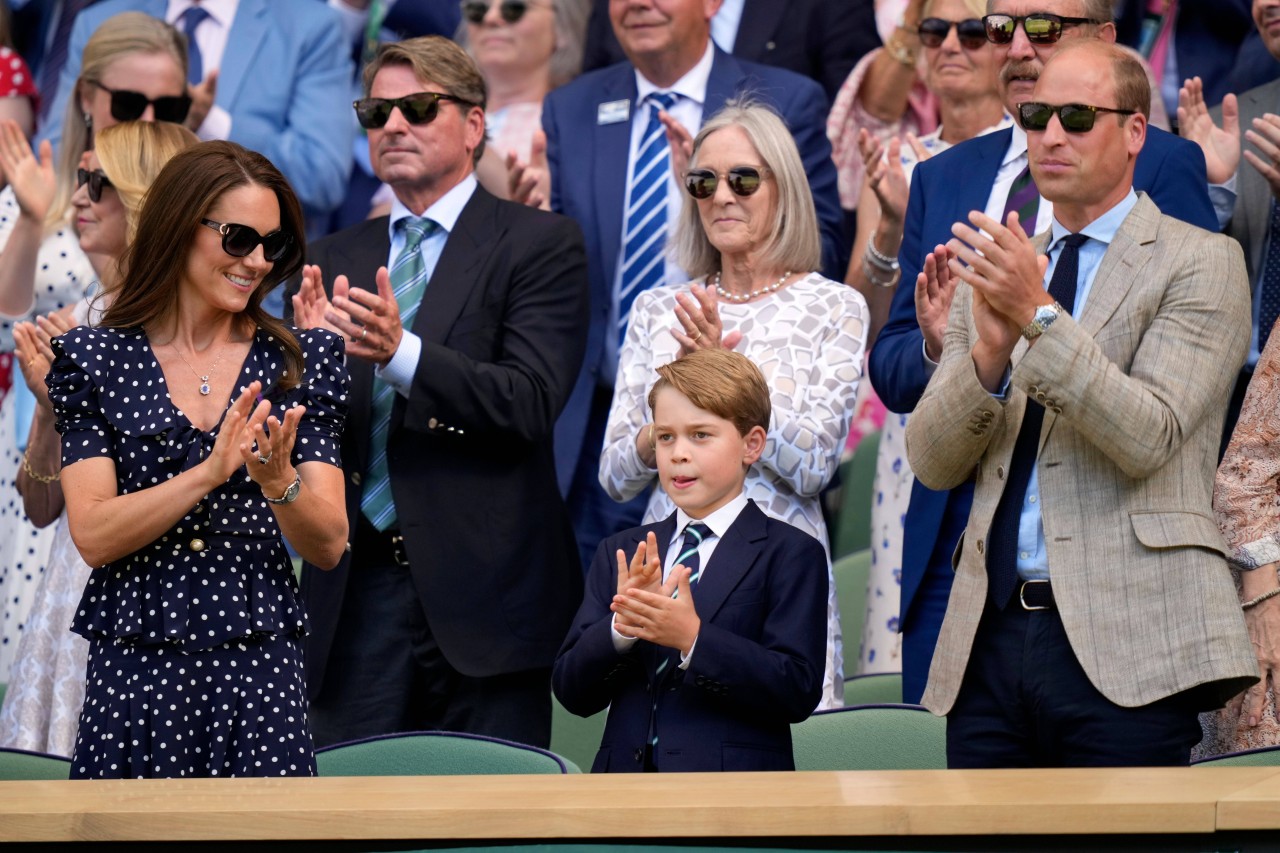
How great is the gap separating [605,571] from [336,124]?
299 cm

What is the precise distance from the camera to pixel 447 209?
15.9 feet

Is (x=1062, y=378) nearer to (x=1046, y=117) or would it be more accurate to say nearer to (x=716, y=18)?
(x=1046, y=117)

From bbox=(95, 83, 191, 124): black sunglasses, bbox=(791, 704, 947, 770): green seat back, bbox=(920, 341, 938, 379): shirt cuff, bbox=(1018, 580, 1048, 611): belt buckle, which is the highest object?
bbox=(95, 83, 191, 124): black sunglasses

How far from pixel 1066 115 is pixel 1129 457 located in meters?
0.71

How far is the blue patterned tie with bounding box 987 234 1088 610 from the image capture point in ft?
11.6

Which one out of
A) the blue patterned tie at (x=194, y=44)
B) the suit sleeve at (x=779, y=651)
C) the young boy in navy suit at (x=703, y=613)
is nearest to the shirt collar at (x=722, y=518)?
the young boy in navy suit at (x=703, y=613)

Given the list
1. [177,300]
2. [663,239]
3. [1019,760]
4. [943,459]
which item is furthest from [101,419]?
[663,239]

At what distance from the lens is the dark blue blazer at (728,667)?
3.62m

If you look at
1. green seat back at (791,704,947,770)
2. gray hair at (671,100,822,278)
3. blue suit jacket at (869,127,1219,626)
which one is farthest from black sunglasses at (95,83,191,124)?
green seat back at (791,704,947,770)

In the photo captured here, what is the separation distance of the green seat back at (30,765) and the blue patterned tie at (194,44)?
3.30 m

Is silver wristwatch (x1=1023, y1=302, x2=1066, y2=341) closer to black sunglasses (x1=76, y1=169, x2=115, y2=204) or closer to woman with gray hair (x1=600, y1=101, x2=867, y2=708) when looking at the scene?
woman with gray hair (x1=600, y1=101, x2=867, y2=708)

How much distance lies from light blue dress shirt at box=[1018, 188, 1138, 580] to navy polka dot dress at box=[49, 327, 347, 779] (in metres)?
1.34

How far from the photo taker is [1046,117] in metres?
3.62

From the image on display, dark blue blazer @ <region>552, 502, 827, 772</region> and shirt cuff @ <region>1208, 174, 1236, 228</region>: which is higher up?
shirt cuff @ <region>1208, 174, 1236, 228</region>
